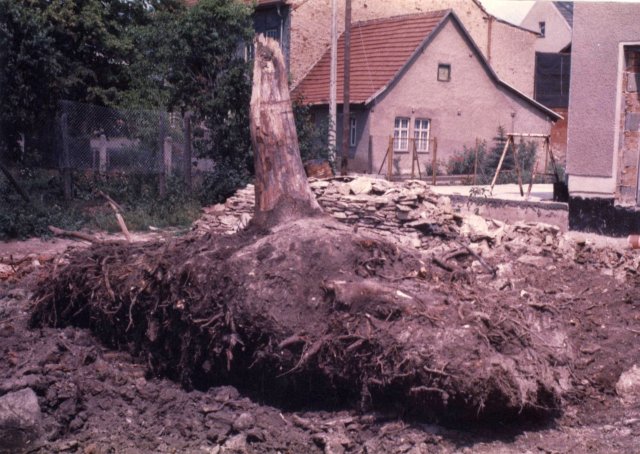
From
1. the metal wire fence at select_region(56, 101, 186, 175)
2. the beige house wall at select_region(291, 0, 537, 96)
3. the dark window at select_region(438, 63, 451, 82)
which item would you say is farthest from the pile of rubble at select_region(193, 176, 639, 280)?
the dark window at select_region(438, 63, 451, 82)

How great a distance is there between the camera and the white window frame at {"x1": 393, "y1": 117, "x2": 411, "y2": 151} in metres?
23.7

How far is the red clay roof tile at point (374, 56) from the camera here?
921 inches

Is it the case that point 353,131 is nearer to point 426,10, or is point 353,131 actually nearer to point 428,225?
point 426,10

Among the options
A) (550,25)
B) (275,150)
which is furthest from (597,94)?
(550,25)

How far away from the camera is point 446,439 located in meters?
4.71

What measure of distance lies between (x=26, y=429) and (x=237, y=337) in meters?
1.49

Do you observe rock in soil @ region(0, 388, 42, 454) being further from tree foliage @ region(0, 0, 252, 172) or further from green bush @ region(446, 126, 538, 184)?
green bush @ region(446, 126, 538, 184)

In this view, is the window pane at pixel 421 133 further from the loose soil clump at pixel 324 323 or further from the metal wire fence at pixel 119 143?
the loose soil clump at pixel 324 323

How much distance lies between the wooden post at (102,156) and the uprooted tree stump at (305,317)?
7099 mm

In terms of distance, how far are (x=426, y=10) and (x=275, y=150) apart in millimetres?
22873

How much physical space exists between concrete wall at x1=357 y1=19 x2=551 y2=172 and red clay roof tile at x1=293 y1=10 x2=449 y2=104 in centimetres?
48

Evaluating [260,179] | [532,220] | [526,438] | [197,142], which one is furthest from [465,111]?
[526,438]

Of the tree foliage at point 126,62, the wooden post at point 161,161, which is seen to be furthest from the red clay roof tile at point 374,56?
the wooden post at point 161,161

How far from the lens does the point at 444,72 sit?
24703 millimetres
